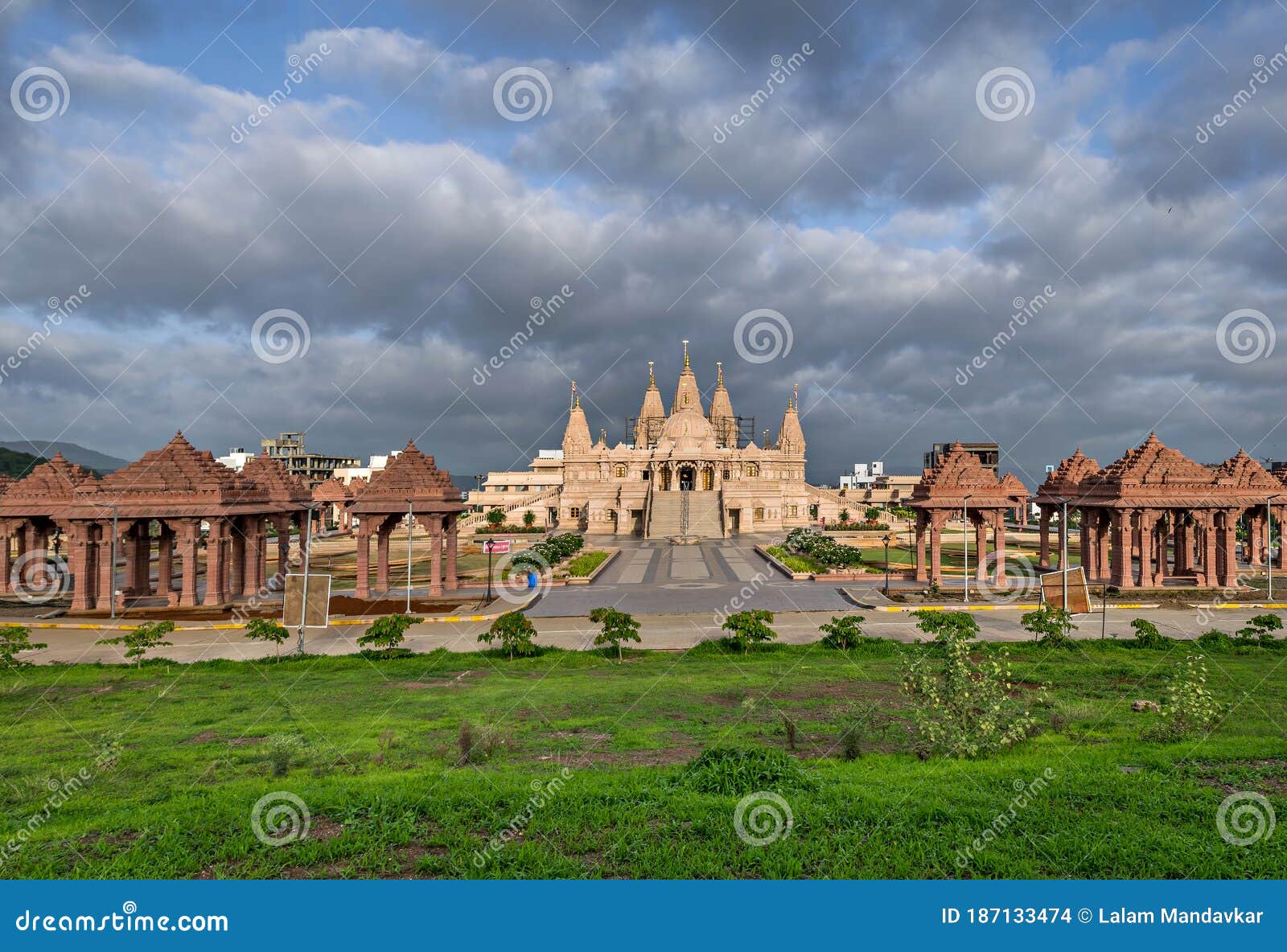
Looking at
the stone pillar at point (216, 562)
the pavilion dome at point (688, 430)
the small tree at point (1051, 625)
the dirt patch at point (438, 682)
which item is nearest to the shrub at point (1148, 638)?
the small tree at point (1051, 625)

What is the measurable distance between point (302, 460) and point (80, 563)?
121 metres

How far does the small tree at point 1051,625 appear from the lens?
73.7 ft

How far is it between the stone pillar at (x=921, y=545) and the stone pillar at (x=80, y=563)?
39.4 meters

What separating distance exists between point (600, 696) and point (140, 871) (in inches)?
400

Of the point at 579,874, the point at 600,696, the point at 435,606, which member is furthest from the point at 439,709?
the point at 435,606

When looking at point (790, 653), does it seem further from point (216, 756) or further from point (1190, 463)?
point (1190, 463)

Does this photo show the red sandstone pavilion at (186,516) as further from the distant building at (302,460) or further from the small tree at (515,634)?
the distant building at (302,460)

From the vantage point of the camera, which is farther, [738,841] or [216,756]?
[216,756]

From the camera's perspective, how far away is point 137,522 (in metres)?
32.6

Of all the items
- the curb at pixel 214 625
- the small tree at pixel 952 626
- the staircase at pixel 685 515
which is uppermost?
the staircase at pixel 685 515

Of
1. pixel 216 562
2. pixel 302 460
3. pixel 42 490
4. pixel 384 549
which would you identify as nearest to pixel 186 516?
pixel 216 562

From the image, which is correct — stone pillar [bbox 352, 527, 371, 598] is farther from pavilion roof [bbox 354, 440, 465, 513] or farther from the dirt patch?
the dirt patch

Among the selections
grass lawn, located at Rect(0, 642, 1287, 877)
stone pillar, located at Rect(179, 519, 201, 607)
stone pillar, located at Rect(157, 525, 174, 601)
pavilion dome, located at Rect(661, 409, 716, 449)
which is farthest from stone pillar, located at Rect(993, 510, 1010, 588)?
pavilion dome, located at Rect(661, 409, 716, 449)

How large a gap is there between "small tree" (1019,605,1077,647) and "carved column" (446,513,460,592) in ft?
87.5
